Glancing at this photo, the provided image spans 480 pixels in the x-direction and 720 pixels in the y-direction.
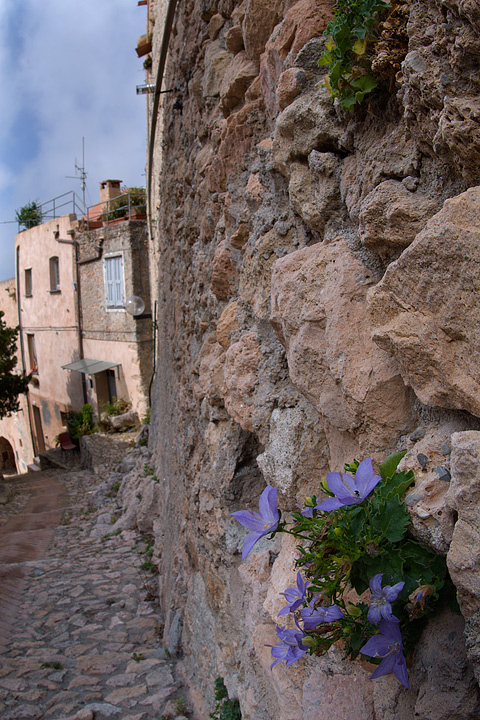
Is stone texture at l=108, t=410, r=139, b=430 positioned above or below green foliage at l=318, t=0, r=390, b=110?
below

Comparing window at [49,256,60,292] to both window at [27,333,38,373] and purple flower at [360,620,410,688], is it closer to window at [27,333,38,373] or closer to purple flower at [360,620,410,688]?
window at [27,333,38,373]

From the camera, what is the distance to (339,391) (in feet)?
3.03

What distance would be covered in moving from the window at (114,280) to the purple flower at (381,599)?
46.1 feet

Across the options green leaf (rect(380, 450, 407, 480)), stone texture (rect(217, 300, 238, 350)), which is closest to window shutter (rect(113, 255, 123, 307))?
stone texture (rect(217, 300, 238, 350))

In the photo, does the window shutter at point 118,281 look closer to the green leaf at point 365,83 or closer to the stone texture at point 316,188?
the stone texture at point 316,188

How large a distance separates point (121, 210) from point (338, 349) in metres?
15.8

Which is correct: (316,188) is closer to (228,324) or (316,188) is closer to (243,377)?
(243,377)

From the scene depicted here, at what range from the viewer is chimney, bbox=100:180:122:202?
18000 millimetres

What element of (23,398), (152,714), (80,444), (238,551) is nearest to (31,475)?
(80,444)

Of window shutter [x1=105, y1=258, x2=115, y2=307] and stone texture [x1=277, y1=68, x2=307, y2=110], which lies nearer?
stone texture [x1=277, y1=68, x2=307, y2=110]

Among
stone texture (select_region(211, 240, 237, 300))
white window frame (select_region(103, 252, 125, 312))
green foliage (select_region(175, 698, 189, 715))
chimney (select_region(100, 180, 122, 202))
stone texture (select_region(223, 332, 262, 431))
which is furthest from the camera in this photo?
chimney (select_region(100, 180, 122, 202))

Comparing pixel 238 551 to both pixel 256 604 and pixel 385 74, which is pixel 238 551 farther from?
pixel 385 74

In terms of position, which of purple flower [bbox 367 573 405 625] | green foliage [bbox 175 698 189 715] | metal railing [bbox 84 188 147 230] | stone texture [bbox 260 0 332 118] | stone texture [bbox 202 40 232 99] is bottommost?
green foliage [bbox 175 698 189 715]

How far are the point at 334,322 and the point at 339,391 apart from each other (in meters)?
0.13
